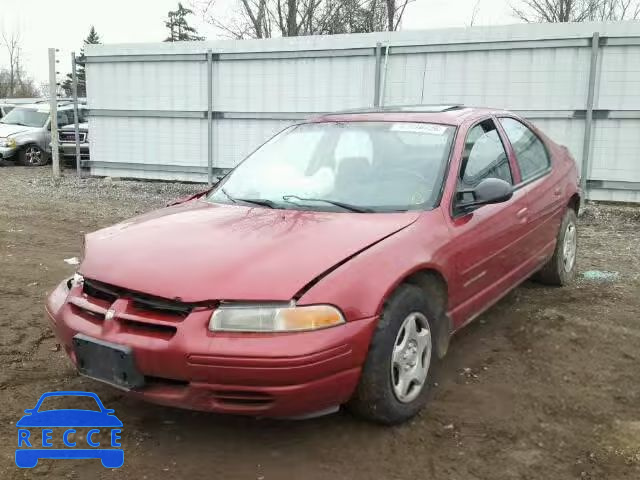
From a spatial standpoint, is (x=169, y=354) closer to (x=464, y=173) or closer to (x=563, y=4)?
(x=464, y=173)

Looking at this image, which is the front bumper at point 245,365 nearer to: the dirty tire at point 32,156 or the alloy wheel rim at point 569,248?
the alloy wheel rim at point 569,248

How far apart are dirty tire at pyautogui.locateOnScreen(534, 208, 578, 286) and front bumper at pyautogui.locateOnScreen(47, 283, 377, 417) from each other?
9.77 ft

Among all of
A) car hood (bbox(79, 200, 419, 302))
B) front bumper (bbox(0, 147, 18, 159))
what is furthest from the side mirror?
front bumper (bbox(0, 147, 18, 159))

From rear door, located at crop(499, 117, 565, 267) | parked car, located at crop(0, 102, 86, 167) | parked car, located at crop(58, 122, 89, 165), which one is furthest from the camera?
parked car, located at crop(0, 102, 86, 167)

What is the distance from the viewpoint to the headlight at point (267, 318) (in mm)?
2648

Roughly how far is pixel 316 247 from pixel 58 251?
188 inches

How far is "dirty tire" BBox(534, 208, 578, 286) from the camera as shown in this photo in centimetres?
524

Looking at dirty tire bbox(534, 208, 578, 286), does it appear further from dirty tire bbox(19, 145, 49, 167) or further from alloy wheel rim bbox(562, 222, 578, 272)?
dirty tire bbox(19, 145, 49, 167)

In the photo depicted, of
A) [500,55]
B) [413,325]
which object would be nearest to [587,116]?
[500,55]

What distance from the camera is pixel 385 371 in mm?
2896

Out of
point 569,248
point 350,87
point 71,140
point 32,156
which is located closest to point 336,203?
point 569,248

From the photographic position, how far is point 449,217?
3.53m

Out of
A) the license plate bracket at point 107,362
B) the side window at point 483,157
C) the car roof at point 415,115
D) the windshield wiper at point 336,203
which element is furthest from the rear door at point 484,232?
the license plate bracket at point 107,362

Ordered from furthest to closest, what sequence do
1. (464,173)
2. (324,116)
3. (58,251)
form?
(58,251), (324,116), (464,173)
